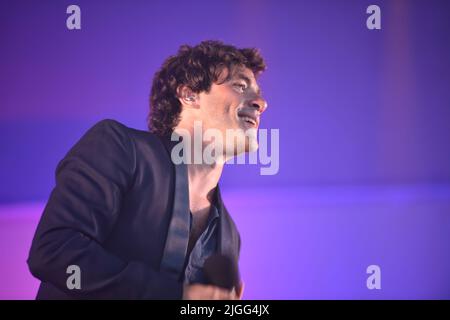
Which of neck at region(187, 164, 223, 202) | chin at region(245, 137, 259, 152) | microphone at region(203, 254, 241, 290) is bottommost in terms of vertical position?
microphone at region(203, 254, 241, 290)

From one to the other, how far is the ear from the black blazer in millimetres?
251

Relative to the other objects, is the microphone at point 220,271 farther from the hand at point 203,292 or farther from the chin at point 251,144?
the chin at point 251,144

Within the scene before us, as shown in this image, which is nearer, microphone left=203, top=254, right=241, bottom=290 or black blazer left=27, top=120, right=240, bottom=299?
black blazer left=27, top=120, right=240, bottom=299

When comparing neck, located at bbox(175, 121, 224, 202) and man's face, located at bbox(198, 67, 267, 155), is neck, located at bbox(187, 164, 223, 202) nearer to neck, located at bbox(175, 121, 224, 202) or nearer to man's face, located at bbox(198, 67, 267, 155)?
neck, located at bbox(175, 121, 224, 202)

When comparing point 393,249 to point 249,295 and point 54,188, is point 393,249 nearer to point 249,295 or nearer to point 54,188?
point 249,295

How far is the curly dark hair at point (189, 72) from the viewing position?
258 centimetres

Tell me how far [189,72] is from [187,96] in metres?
0.11

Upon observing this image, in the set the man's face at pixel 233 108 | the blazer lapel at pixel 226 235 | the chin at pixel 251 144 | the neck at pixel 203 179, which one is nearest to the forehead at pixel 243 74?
the man's face at pixel 233 108

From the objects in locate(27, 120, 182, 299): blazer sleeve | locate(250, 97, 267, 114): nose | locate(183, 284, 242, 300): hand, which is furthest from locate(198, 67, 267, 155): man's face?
locate(183, 284, 242, 300): hand

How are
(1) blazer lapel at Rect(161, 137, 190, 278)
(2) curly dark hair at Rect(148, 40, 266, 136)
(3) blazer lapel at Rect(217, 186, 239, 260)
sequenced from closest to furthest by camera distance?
(1) blazer lapel at Rect(161, 137, 190, 278) < (3) blazer lapel at Rect(217, 186, 239, 260) < (2) curly dark hair at Rect(148, 40, 266, 136)

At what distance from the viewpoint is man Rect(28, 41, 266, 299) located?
2244 millimetres

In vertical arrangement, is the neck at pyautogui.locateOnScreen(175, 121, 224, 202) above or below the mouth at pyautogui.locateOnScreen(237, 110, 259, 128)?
below

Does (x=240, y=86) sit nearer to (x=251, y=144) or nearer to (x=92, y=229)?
(x=251, y=144)

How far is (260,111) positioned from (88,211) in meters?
0.92
